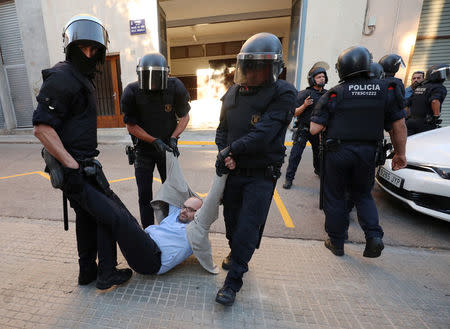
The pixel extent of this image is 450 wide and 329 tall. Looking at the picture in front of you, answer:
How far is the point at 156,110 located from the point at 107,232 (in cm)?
120

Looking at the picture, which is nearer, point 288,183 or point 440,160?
point 440,160

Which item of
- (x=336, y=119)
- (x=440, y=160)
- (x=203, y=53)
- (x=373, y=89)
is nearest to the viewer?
(x=373, y=89)

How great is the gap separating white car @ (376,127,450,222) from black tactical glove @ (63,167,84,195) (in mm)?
3372

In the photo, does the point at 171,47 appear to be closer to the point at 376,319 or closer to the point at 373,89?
the point at 373,89

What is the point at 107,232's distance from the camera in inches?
69.7

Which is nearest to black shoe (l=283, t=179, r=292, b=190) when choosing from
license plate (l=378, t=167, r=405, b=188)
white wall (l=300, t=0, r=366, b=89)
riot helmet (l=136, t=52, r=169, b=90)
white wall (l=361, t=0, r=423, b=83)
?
license plate (l=378, t=167, r=405, b=188)

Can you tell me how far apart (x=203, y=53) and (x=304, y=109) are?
15.5 m

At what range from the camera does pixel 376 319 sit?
1684 mm

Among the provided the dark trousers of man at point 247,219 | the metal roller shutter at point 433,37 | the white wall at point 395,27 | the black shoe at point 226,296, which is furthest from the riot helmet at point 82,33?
the metal roller shutter at point 433,37

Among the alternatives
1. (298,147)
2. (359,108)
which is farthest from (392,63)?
(359,108)

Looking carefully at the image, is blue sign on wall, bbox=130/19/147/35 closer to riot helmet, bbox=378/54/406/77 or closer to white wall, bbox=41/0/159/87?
white wall, bbox=41/0/159/87

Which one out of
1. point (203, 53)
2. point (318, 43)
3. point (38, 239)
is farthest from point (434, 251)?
point (203, 53)

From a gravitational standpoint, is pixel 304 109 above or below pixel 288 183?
above

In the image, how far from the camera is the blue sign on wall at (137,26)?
851 centimetres
